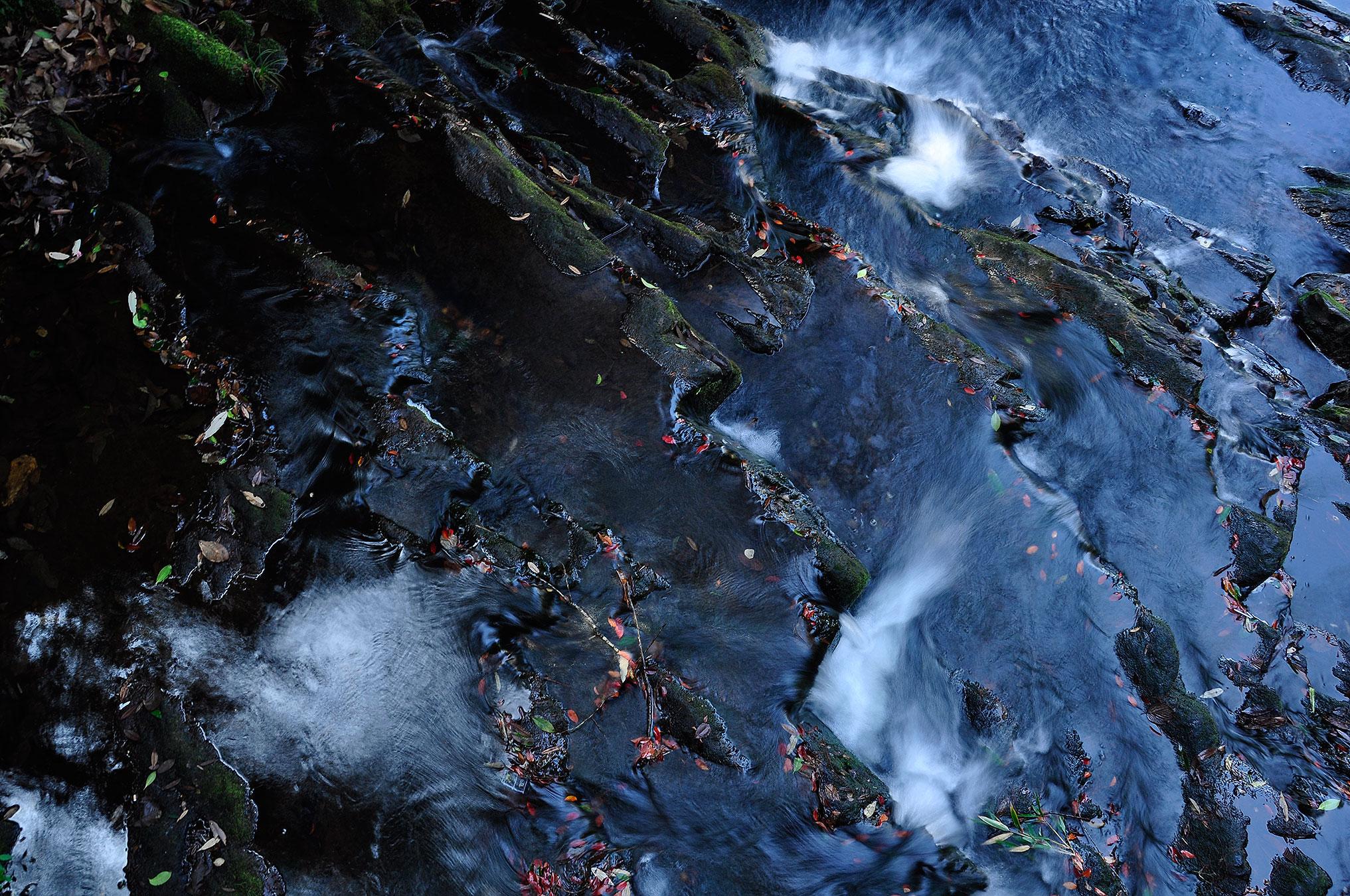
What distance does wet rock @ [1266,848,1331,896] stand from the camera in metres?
5.16

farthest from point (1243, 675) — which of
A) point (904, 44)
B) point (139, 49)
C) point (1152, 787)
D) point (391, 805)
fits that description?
point (139, 49)

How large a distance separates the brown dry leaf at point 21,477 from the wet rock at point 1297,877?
971cm

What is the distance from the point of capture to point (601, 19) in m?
9.62

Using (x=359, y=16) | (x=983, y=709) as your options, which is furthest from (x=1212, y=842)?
(x=359, y=16)

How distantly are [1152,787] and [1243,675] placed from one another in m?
1.38

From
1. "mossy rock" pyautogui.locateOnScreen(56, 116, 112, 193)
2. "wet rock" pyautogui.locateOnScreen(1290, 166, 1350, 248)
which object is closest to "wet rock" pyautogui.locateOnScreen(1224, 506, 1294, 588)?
"wet rock" pyautogui.locateOnScreen(1290, 166, 1350, 248)

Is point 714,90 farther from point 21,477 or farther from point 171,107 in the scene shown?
point 21,477

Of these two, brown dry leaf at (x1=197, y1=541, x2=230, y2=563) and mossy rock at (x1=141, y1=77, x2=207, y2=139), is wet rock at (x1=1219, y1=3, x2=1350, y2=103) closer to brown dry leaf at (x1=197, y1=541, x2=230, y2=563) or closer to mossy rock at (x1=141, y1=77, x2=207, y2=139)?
mossy rock at (x1=141, y1=77, x2=207, y2=139)

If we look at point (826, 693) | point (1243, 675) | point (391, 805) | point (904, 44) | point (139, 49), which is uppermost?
point (904, 44)

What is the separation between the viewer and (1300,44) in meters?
10.9

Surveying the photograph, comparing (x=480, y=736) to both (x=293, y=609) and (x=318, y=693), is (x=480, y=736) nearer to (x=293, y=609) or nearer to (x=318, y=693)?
(x=318, y=693)

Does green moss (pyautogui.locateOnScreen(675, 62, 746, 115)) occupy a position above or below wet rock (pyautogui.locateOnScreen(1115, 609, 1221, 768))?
above

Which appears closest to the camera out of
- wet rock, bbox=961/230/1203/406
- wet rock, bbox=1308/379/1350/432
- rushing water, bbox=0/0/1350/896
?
rushing water, bbox=0/0/1350/896

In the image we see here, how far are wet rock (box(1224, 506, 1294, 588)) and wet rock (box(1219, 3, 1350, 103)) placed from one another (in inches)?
326
